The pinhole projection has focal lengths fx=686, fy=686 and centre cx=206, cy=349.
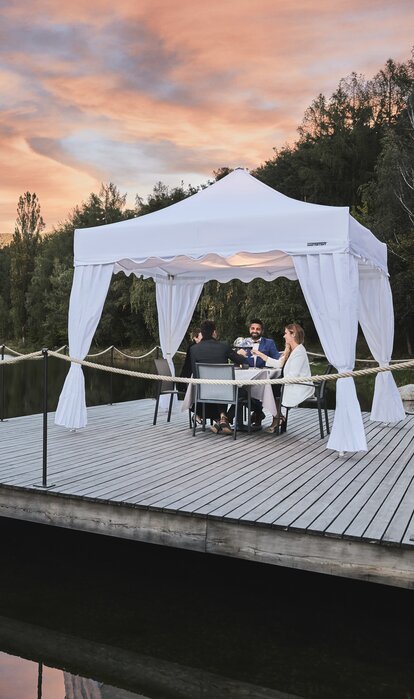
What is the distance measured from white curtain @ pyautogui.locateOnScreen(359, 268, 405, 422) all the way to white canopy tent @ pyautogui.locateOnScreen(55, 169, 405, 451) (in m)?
0.01

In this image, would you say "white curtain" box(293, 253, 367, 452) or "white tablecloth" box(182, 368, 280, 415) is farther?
"white tablecloth" box(182, 368, 280, 415)

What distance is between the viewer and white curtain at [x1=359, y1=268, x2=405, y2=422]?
390 inches

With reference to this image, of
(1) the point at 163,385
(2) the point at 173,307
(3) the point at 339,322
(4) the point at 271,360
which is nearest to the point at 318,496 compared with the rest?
(3) the point at 339,322

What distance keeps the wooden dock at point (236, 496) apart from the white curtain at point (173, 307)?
3.25 m

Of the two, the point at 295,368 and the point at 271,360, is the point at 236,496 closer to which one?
the point at 295,368

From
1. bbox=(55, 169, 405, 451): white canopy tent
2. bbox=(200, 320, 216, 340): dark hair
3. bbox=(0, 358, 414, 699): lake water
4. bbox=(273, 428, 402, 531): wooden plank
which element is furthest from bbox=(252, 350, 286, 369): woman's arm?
bbox=(0, 358, 414, 699): lake water

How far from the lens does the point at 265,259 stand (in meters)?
10.5

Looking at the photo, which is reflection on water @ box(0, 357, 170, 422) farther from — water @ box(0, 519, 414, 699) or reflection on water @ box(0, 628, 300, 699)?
reflection on water @ box(0, 628, 300, 699)

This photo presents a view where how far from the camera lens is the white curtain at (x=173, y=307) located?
11484 millimetres

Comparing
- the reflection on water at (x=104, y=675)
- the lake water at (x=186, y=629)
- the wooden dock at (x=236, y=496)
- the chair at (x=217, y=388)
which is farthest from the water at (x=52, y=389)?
the reflection on water at (x=104, y=675)

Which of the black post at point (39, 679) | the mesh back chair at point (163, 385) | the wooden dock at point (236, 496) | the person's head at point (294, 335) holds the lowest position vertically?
the black post at point (39, 679)

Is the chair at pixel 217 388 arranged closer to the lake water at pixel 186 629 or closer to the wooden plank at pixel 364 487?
the wooden plank at pixel 364 487

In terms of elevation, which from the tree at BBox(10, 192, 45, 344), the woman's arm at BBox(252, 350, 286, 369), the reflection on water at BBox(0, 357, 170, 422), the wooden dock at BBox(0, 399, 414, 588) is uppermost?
the tree at BBox(10, 192, 45, 344)

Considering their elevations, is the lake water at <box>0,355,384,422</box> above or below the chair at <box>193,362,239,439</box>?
below
